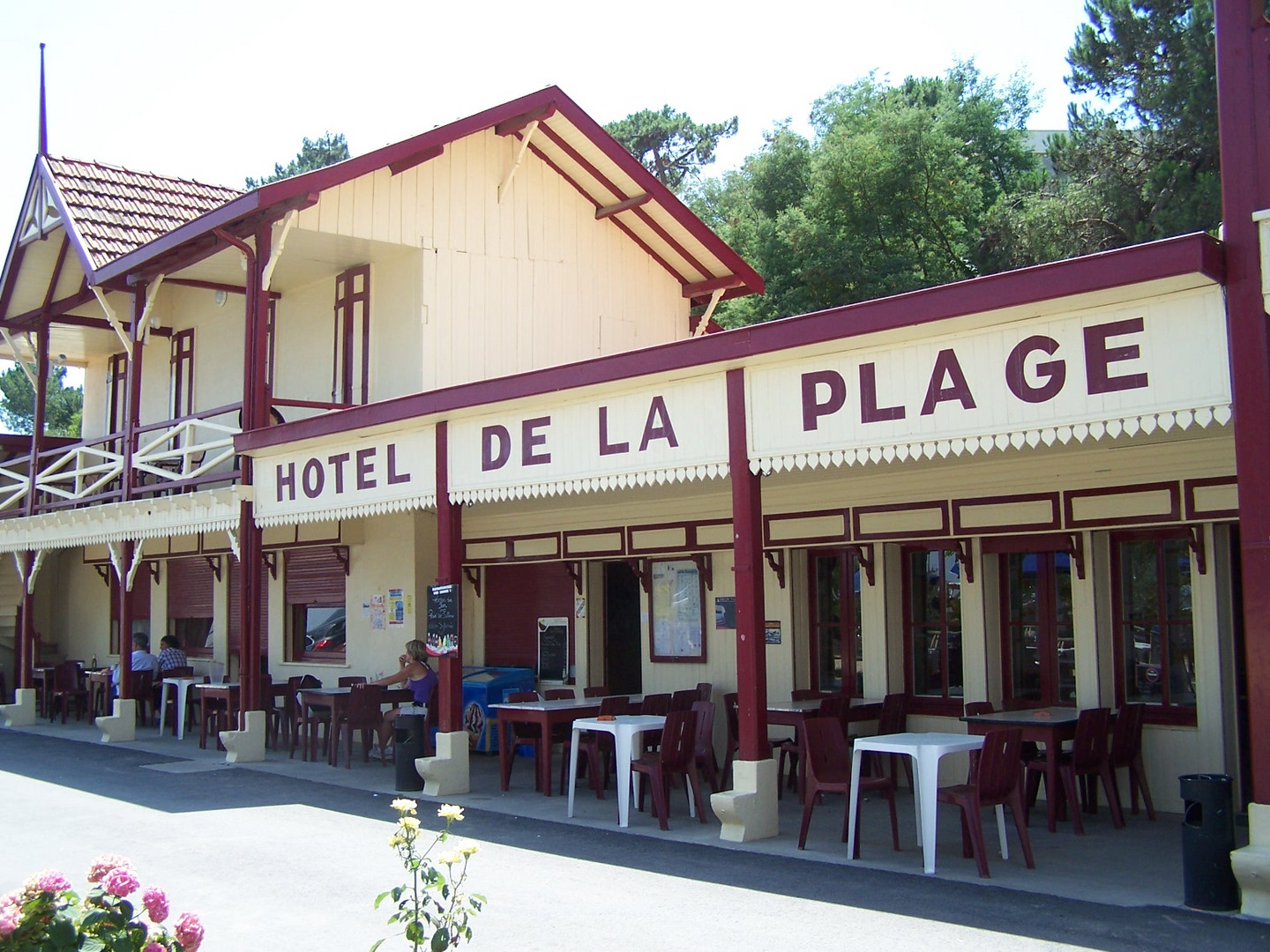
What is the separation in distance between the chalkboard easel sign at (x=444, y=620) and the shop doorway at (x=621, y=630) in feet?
10.4

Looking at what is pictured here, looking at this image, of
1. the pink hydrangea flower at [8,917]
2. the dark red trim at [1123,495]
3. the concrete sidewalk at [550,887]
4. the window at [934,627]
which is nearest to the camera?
the pink hydrangea flower at [8,917]

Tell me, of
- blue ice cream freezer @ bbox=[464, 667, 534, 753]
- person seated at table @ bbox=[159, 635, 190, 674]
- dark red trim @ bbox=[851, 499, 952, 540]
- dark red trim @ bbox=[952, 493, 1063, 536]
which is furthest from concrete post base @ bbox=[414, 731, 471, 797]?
person seated at table @ bbox=[159, 635, 190, 674]

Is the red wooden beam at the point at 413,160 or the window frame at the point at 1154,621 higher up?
the red wooden beam at the point at 413,160

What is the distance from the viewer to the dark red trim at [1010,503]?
10305mm

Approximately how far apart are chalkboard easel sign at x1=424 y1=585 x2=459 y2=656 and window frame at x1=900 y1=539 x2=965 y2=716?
424cm

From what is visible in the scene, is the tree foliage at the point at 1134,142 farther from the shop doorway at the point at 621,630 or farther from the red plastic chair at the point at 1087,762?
the red plastic chair at the point at 1087,762

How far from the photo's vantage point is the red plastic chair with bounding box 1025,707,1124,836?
29.7 ft

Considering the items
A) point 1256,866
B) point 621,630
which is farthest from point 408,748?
point 1256,866

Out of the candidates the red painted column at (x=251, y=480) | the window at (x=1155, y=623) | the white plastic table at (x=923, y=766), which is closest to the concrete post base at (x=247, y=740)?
the red painted column at (x=251, y=480)

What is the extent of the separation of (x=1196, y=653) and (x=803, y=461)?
365cm

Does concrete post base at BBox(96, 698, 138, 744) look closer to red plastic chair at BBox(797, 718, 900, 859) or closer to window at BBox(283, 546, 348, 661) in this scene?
window at BBox(283, 546, 348, 661)

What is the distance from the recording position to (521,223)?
16.1 metres

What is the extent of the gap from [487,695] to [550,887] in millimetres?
7115

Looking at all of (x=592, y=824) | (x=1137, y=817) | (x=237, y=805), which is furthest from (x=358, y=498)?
(x=1137, y=817)
